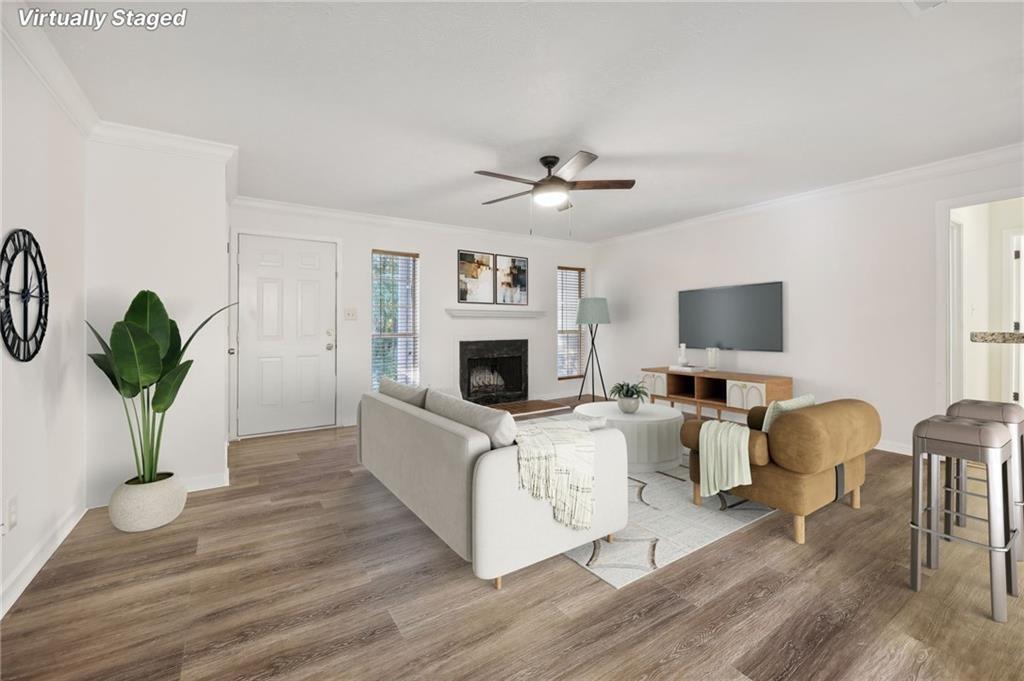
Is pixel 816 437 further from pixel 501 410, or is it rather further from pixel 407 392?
pixel 407 392

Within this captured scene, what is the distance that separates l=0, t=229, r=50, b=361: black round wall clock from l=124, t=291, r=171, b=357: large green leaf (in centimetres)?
37

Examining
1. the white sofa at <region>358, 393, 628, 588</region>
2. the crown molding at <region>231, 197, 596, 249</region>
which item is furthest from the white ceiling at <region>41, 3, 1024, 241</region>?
the white sofa at <region>358, 393, 628, 588</region>

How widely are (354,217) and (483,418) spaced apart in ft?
12.7

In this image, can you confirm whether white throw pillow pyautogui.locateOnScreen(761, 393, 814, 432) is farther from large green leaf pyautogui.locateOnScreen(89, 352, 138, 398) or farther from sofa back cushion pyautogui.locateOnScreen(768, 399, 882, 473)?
large green leaf pyautogui.locateOnScreen(89, 352, 138, 398)

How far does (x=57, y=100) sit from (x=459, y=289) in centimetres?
409

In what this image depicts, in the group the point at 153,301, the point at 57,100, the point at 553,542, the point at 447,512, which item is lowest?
the point at 553,542

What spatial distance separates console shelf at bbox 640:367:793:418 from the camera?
461 cm

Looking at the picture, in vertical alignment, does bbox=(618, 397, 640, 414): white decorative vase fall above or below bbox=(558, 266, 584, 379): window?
below

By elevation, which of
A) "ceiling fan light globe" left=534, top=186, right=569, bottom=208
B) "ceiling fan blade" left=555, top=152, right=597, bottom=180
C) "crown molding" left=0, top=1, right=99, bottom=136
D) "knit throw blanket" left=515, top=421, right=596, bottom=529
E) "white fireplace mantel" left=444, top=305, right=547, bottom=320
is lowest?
"knit throw blanket" left=515, top=421, right=596, bottom=529

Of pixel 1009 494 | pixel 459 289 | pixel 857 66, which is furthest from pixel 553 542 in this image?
pixel 459 289

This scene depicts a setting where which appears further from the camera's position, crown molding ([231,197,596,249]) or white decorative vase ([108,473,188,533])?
crown molding ([231,197,596,249])

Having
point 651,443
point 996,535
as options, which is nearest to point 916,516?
point 996,535

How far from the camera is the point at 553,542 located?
2186 mm

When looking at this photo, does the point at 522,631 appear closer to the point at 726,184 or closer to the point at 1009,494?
the point at 1009,494
